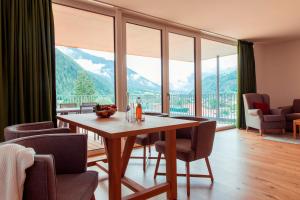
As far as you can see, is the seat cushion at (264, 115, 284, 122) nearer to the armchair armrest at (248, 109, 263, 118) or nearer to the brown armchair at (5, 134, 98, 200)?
the armchair armrest at (248, 109, 263, 118)

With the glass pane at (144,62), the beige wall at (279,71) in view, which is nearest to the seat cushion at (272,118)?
the beige wall at (279,71)

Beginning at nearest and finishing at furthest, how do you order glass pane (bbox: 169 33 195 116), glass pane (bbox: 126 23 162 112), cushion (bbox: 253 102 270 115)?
glass pane (bbox: 126 23 162 112) → glass pane (bbox: 169 33 195 116) → cushion (bbox: 253 102 270 115)

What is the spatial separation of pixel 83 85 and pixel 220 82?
411 centimetres

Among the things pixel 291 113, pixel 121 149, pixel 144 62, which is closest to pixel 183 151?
pixel 121 149

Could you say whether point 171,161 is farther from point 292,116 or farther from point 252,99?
point 292,116

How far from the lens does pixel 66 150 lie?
60.8 inches

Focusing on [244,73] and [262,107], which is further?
[244,73]

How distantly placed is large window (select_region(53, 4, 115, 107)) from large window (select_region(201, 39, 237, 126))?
9.46ft

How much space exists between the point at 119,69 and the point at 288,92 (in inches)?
200

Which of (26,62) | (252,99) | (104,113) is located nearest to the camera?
(104,113)

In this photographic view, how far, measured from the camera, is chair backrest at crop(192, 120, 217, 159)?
2104 mm

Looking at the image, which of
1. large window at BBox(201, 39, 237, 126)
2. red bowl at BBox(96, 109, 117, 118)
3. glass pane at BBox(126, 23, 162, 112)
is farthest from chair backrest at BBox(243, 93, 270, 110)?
red bowl at BBox(96, 109, 117, 118)

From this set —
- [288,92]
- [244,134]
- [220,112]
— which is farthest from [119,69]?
[288,92]

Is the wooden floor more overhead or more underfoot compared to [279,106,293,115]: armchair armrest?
more underfoot
